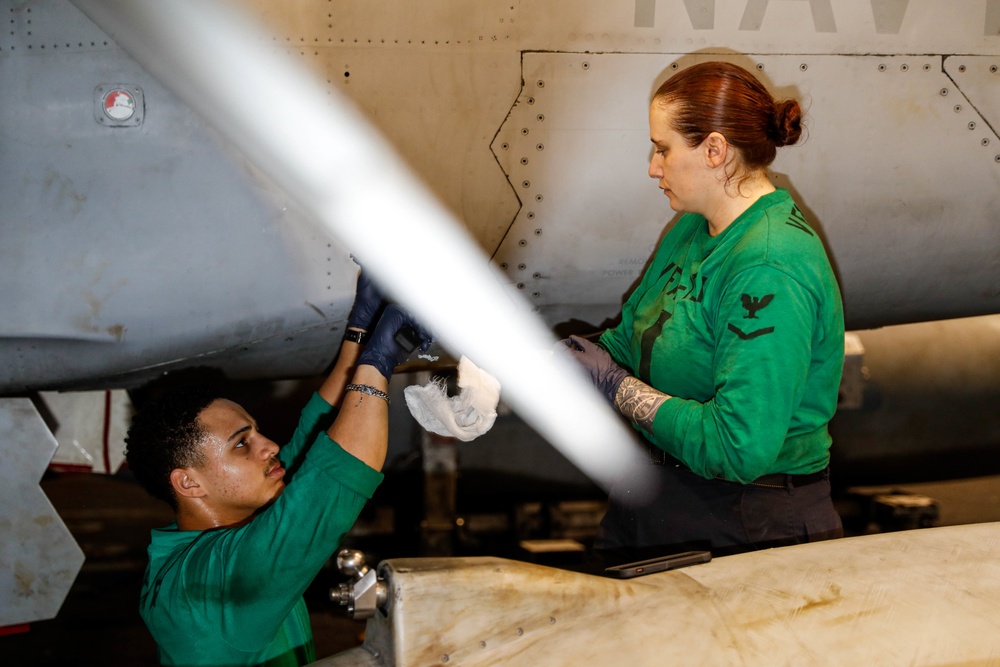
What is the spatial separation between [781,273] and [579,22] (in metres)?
1.16

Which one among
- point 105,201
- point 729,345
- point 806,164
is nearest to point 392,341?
point 729,345

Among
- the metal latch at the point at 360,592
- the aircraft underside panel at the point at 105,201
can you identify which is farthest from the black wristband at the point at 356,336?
the metal latch at the point at 360,592

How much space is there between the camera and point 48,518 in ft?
8.43

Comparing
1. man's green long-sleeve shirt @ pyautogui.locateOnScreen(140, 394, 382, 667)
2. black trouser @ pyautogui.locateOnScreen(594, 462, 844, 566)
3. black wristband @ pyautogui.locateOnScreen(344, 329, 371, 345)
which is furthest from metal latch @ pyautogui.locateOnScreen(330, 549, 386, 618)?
black wristband @ pyautogui.locateOnScreen(344, 329, 371, 345)

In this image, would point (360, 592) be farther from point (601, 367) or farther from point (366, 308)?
point (366, 308)

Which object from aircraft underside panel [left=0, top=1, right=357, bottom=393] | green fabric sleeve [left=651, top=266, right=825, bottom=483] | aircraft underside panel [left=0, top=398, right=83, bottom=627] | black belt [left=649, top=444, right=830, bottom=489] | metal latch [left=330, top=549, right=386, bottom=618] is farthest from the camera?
aircraft underside panel [left=0, top=398, right=83, bottom=627]

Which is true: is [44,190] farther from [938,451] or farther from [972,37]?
[938,451]

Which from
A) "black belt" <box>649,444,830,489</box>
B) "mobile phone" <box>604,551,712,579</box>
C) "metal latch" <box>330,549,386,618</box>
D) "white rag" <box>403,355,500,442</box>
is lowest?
"mobile phone" <box>604,551,712,579</box>

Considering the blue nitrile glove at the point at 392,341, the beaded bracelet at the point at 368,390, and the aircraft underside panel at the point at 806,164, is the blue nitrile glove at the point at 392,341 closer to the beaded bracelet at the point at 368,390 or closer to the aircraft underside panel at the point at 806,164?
the beaded bracelet at the point at 368,390

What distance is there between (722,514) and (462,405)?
1.89 feet

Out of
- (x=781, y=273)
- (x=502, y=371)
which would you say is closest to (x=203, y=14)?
(x=502, y=371)

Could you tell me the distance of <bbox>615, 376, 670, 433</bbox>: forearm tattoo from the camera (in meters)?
1.70

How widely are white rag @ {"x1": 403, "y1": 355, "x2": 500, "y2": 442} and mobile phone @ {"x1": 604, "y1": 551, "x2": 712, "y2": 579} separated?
37cm

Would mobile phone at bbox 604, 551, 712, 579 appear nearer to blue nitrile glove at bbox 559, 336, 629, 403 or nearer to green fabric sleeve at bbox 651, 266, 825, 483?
green fabric sleeve at bbox 651, 266, 825, 483
